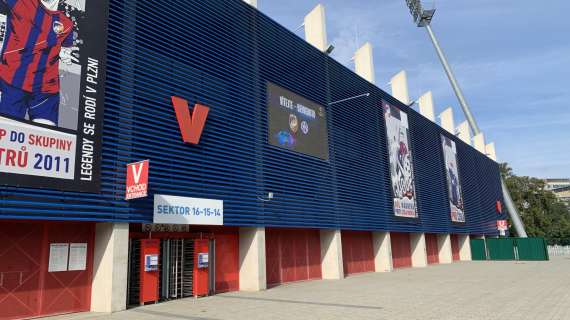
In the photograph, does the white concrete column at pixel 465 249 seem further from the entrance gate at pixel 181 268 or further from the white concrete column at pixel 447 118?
the entrance gate at pixel 181 268

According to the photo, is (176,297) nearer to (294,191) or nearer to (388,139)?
(294,191)

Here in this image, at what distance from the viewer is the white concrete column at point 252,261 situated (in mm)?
17531

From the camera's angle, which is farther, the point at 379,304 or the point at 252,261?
the point at 252,261

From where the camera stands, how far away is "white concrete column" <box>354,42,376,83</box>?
3051cm

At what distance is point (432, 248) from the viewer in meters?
38.6

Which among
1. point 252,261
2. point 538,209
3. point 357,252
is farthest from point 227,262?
point 538,209

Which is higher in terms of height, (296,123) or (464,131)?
(464,131)

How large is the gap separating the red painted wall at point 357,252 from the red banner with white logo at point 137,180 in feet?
52.2

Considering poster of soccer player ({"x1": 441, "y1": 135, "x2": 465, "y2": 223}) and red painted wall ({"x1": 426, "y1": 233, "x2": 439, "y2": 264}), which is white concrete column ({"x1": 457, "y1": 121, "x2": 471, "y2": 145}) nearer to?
poster of soccer player ({"x1": 441, "y1": 135, "x2": 465, "y2": 223})

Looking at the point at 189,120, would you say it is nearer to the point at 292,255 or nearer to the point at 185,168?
the point at 185,168

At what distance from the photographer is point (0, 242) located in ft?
35.7

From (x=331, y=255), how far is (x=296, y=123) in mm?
7288

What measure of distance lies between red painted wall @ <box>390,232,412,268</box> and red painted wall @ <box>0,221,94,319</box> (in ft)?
76.6

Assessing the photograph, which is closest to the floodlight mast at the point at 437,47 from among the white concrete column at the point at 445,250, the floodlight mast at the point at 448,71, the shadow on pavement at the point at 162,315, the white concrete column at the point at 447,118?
the floodlight mast at the point at 448,71
